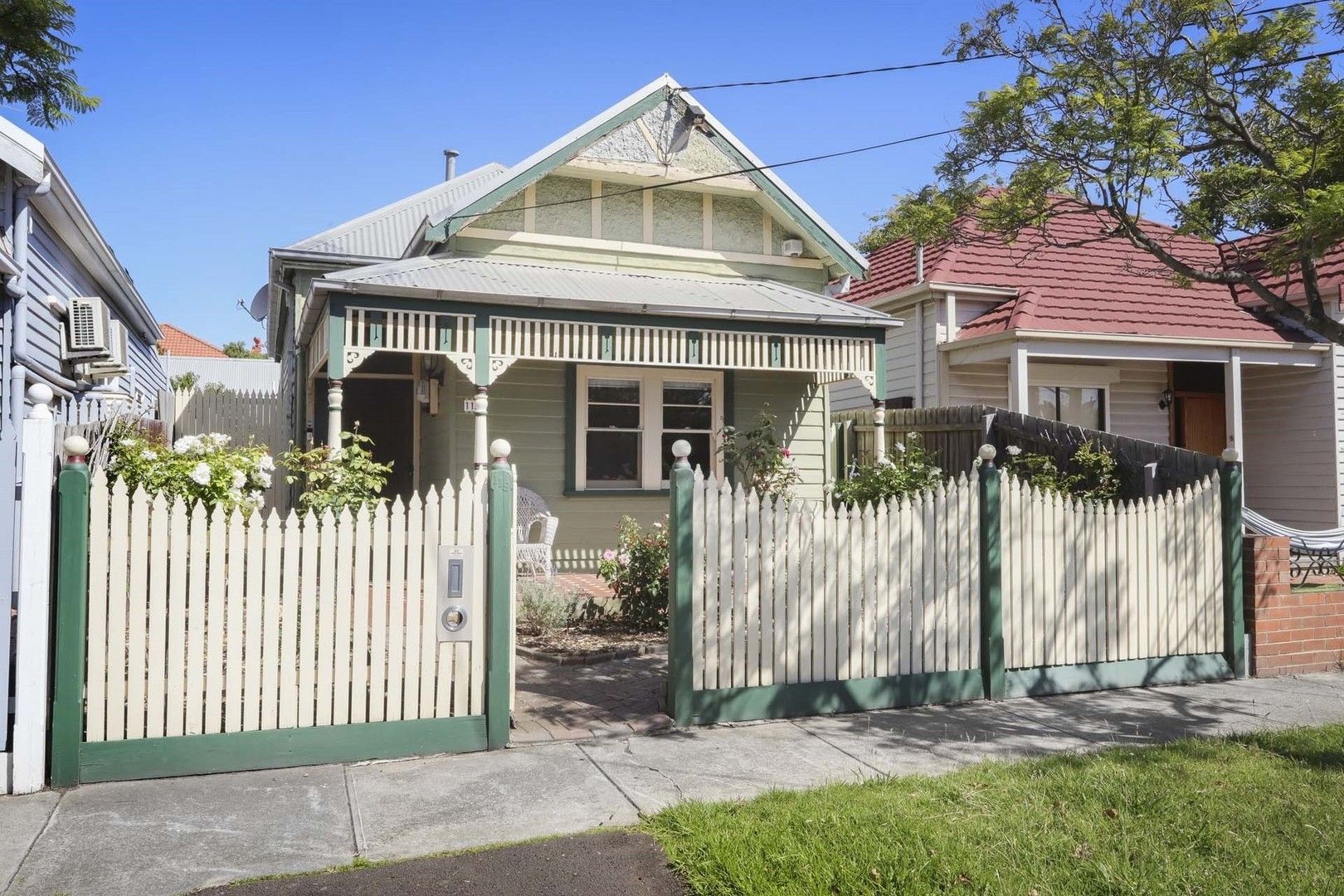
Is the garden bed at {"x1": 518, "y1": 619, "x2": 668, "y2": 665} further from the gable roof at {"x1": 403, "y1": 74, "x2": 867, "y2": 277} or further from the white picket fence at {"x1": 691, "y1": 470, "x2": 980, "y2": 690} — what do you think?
the gable roof at {"x1": 403, "y1": 74, "x2": 867, "y2": 277}

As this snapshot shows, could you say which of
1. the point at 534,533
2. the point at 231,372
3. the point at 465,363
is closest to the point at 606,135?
the point at 465,363

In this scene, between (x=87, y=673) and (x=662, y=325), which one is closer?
(x=87, y=673)

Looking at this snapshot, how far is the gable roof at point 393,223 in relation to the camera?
562 inches

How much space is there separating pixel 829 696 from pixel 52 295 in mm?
8590

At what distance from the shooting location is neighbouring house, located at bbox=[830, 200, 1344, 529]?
1298 cm

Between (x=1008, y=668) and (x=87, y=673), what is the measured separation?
531 centimetres

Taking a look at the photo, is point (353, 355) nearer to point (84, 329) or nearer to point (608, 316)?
point (608, 316)

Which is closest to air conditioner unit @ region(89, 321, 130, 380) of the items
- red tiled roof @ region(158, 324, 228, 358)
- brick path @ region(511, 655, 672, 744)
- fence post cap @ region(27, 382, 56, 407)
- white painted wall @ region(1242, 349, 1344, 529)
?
brick path @ region(511, 655, 672, 744)

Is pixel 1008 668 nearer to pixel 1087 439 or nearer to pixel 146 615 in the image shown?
pixel 1087 439

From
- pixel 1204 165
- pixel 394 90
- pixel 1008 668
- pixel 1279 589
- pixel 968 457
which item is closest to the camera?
pixel 1008 668

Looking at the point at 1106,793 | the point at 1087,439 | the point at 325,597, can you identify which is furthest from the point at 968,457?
the point at 325,597

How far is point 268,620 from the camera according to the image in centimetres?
480

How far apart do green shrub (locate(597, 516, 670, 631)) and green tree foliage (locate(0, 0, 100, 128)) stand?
9.36 m

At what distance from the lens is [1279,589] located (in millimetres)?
7191
